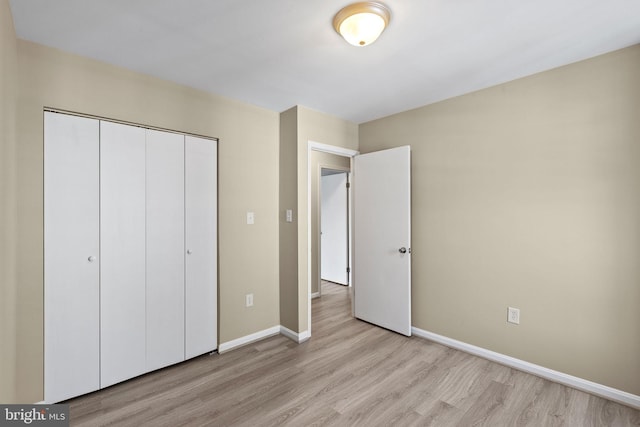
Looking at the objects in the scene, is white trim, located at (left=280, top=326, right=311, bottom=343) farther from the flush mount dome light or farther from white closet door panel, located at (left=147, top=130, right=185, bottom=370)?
the flush mount dome light

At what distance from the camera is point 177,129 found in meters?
2.53

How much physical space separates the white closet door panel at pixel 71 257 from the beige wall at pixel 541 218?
288 centimetres

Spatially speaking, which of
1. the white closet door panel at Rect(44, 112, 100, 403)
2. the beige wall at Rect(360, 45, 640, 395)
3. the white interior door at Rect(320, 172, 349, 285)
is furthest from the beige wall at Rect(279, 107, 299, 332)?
the white interior door at Rect(320, 172, 349, 285)

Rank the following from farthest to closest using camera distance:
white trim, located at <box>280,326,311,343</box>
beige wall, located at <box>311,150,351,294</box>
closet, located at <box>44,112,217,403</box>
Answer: beige wall, located at <box>311,150,351,294</box> → white trim, located at <box>280,326,311,343</box> → closet, located at <box>44,112,217,403</box>

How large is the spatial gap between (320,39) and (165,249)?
6.54 feet

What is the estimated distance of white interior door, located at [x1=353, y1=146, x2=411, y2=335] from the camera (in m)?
3.12

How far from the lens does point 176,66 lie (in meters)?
2.24

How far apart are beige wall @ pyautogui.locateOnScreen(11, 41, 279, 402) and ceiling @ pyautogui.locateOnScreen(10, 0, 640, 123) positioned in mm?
135

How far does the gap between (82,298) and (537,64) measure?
373 centimetres

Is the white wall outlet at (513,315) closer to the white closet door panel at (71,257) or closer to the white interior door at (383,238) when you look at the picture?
the white interior door at (383,238)

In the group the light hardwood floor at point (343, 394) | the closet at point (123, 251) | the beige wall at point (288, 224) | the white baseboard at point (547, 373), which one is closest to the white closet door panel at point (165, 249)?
the closet at point (123, 251)

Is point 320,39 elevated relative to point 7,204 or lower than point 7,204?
elevated

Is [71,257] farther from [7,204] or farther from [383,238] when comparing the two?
[383,238]

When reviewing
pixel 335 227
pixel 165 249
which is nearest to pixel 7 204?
pixel 165 249
